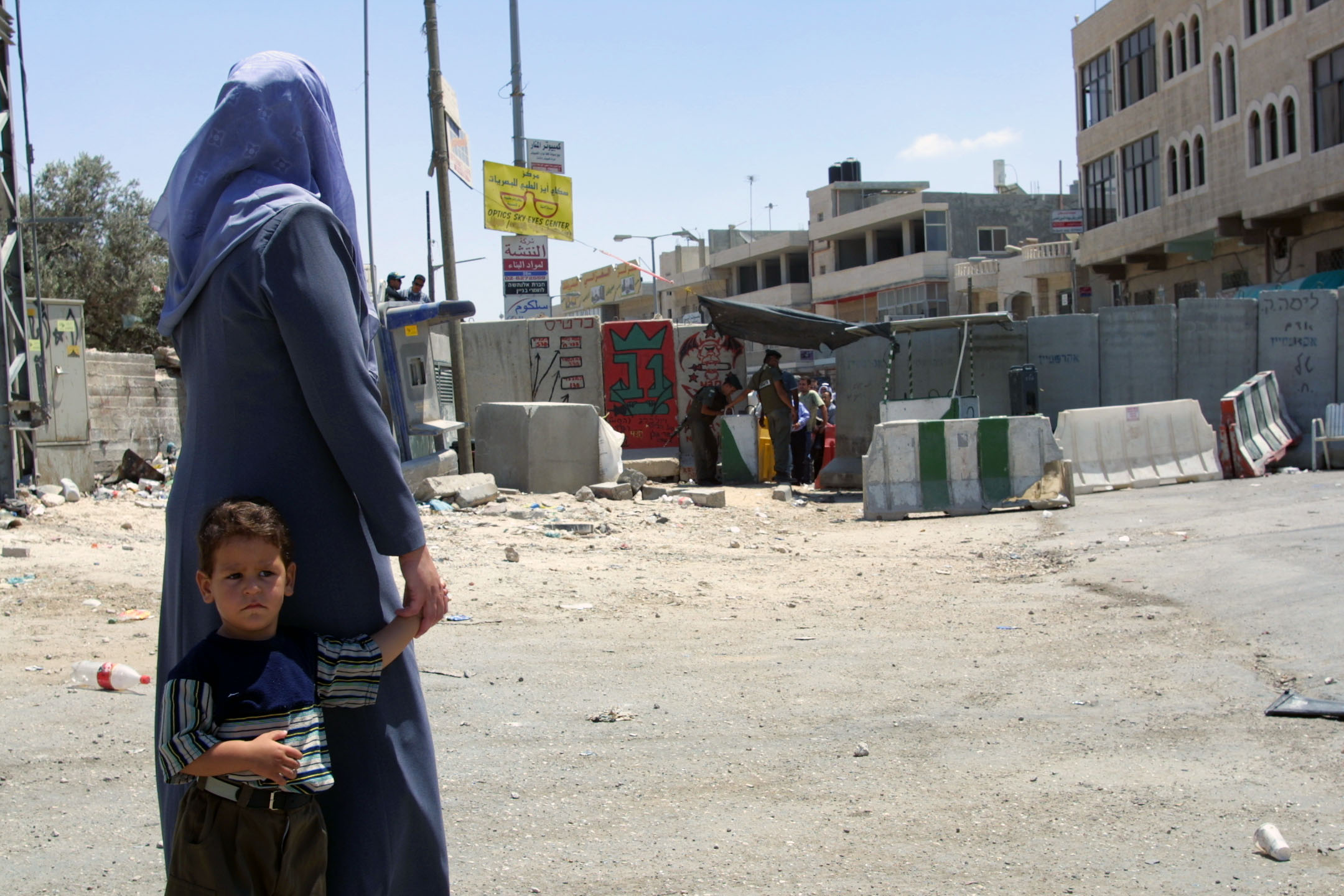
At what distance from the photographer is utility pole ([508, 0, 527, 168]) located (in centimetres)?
1931

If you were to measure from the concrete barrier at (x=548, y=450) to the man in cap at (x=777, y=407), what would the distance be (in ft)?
10.1

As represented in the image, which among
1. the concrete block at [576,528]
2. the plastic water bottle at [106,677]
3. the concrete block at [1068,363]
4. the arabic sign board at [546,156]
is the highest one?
the arabic sign board at [546,156]

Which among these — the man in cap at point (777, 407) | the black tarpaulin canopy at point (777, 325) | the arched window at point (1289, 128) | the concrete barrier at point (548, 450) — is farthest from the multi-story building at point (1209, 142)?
the concrete barrier at point (548, 450)

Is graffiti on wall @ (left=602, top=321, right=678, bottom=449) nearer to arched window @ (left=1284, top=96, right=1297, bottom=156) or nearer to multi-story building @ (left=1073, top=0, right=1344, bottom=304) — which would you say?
multi-story building @ (left=1073, top=0, right=1344, bottom=304)

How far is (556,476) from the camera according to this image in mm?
14141

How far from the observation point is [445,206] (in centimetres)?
1481

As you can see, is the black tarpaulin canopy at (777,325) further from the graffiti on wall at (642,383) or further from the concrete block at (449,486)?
the concrete block at (449,486)

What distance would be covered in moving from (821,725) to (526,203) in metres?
15.5

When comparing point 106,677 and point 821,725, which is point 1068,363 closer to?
point 821,725

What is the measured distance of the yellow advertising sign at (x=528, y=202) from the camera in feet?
59.9

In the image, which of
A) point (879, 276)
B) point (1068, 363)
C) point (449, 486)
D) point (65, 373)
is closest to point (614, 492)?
point (449, 486)

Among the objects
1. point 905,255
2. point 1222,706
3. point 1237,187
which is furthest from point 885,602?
point 905,255

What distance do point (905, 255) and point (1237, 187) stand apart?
3033cm

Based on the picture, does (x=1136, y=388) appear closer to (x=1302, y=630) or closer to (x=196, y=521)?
(x=1302, y=630)
